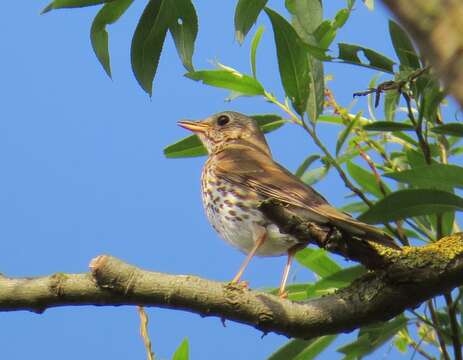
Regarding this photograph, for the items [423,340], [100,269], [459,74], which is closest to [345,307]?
[100,269]

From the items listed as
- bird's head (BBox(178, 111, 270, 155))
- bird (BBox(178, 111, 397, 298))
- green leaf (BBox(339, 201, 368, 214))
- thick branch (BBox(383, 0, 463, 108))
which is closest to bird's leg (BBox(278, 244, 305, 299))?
bird (BBox(178, 111, 397, 298))

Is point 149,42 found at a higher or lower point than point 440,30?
higher

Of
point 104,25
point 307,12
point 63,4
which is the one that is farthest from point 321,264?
point 63,4

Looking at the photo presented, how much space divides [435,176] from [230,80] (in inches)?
27.1

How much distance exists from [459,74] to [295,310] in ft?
3.42

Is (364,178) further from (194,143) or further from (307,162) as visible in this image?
(194,143)

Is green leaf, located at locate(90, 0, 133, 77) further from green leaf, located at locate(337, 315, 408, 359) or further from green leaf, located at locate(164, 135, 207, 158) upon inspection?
green leaf, located at locate(337, 315, 408, 359)

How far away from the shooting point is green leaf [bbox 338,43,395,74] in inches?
58.2

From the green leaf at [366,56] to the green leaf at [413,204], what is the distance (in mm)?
283

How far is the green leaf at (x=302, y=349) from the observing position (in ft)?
5.94

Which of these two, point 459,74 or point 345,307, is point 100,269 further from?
point 459,74

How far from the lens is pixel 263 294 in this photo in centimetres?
121

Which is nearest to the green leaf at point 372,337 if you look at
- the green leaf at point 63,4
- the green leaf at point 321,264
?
the green leaf at point 321,264

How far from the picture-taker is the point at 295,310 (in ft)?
4.03
